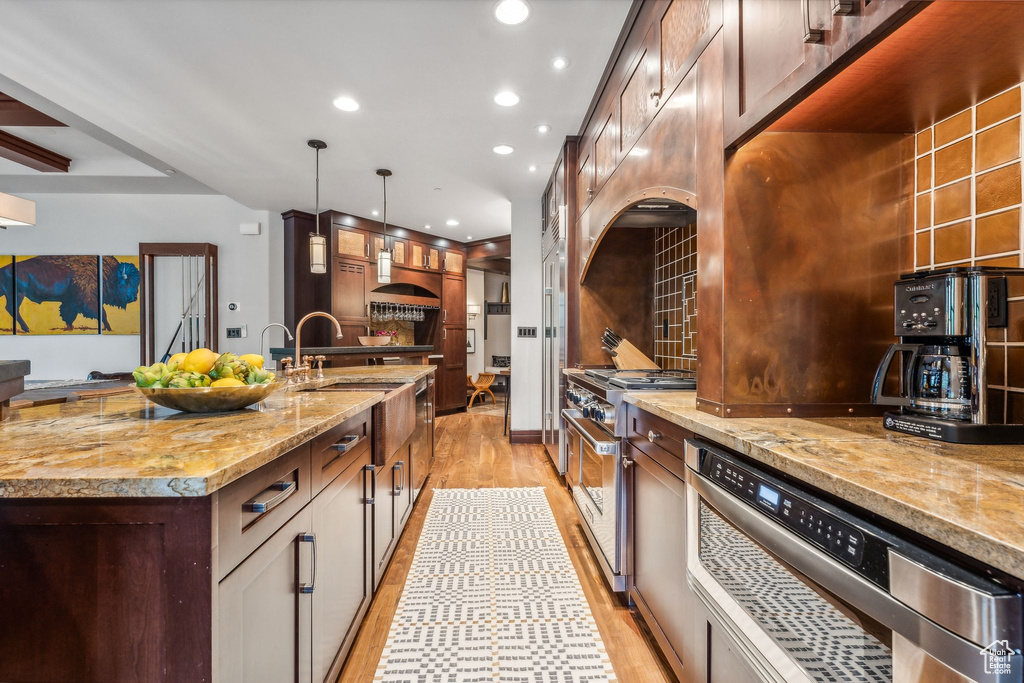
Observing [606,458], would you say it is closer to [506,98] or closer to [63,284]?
[506,98]

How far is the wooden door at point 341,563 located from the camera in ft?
4.39

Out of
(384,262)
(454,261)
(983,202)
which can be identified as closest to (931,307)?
(983,202)

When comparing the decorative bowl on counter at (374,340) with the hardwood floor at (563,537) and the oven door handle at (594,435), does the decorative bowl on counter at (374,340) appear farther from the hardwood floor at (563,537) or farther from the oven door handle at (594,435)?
the oven door handle at (594,435)

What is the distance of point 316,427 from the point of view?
1.23 m

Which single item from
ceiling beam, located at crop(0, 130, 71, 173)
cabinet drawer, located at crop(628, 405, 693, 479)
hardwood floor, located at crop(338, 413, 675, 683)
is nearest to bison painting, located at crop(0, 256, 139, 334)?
ceiling beam, located at crop(0, 130, 71, 173)

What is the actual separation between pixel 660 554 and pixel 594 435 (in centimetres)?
76

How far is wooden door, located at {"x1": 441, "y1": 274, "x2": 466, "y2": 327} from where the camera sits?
23.9ft

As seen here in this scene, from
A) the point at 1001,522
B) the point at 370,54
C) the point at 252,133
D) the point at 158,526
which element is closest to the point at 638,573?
the point at 1001,522

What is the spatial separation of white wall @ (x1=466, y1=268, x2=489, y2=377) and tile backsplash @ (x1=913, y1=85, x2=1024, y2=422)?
7796 millimetres

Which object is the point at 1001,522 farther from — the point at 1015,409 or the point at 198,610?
the point at 198,610

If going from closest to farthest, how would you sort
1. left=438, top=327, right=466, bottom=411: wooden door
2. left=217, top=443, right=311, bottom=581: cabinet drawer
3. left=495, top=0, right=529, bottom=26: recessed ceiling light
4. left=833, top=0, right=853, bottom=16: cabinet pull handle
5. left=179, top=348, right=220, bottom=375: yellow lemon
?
left=217, top=443, right=311, bottom=581: cabinet drawer, left=833, top=0, right=853, bottom=16: cabinet pull handle, left=179, top=348, right=220, bottom=375: yellow lemon, left=495, top=0, right=529, bottom=26: recessed ceiling light, left=438, top=327, right=466, bottom=411: wooden door

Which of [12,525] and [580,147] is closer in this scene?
[12,525]

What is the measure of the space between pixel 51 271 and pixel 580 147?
623 centimetres

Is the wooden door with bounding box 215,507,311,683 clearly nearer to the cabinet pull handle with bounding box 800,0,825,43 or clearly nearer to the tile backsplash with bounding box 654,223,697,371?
the cabinet pull handle with bounding box 800,0,825,43
